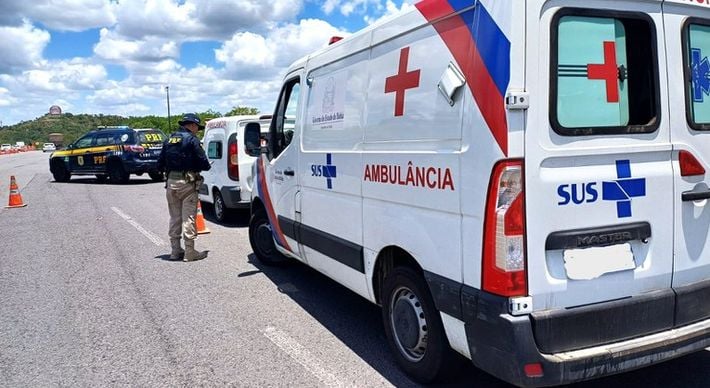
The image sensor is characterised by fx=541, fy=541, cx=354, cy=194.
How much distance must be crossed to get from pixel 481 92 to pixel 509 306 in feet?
3.48

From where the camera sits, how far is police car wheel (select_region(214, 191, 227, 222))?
32.7ft

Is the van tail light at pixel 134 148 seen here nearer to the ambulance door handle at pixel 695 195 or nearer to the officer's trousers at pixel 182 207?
the officer's trousers at pixel 182 207

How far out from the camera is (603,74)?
2.76 meters

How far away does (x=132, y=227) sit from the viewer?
9758 millimetres

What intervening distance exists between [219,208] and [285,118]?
5049 mm

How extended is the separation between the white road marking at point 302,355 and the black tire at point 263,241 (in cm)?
198

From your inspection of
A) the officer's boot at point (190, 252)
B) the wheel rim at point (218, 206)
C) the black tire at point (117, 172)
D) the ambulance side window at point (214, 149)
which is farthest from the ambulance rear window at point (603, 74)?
the black tire at point (117, 172)

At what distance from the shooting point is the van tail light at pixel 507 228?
2598 mm

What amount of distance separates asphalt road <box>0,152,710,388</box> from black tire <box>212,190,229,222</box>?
1751mm

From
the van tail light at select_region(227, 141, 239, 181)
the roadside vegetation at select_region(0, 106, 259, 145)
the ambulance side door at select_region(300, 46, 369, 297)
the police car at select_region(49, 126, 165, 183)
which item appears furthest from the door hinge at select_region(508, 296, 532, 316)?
the roadside vegetation at select_region(0, 106, 259, 145)

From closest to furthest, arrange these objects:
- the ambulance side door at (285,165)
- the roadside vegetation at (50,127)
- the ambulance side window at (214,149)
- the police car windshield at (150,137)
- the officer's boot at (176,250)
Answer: the ambulance side door at (285,165) < the officer's boot at (176,250) < the ambulance side window at (214,149) < the police car windshield at (150,137) < the roadside vegetation at (50,127)

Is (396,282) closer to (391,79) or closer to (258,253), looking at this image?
(391,79)

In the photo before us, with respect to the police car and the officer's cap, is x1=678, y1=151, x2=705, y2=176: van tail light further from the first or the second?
the police car

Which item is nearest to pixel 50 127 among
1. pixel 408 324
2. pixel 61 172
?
pixel 61 172
